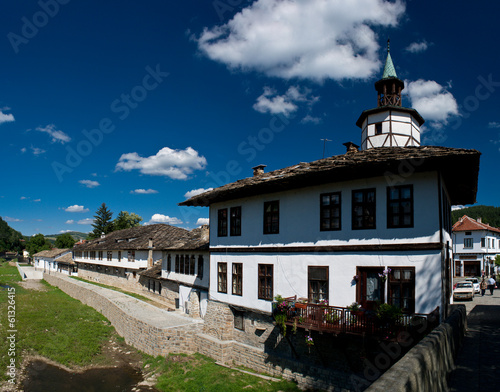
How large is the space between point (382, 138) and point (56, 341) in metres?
26.8

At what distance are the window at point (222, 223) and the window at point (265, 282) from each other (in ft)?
12.6

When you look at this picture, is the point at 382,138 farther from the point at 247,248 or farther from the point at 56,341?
the point at 56,341

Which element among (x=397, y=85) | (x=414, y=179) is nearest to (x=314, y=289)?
(x=414, y=179)

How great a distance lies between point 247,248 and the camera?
1844 cm

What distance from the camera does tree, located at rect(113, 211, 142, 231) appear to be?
85188mm

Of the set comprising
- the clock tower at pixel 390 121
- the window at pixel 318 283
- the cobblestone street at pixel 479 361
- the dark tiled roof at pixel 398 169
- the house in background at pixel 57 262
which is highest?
the clock tower at pixel 390 121

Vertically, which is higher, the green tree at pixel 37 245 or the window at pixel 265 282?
the window at pixel 265 282

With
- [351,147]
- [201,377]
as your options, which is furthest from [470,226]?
[201,377]

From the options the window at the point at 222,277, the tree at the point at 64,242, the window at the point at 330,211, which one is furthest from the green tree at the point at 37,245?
the window at the point at 330,211

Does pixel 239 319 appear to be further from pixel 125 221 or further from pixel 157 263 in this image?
pixel 125 221

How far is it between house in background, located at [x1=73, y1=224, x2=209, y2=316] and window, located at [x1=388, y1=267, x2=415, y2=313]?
14233mm

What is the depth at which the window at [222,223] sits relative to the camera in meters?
20.3

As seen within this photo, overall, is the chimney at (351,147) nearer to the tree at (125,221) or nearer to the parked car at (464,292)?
the parked car at (464,292)

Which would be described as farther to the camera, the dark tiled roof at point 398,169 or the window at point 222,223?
the window at point 222,223
